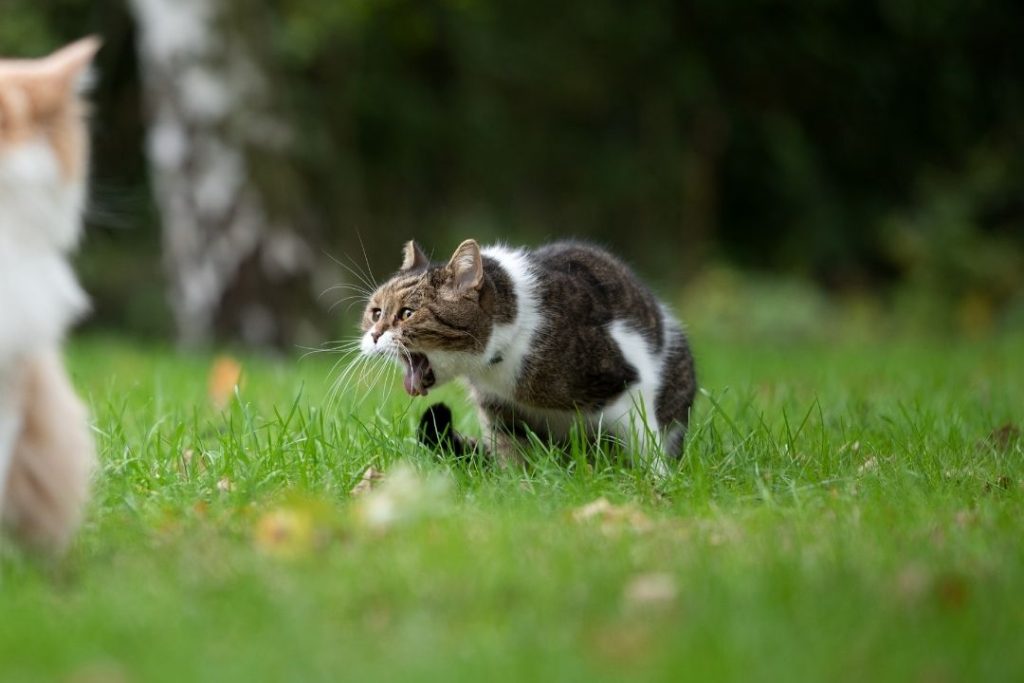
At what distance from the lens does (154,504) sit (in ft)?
11.4

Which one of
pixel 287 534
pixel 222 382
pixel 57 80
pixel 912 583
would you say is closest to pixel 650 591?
pixel 912 583

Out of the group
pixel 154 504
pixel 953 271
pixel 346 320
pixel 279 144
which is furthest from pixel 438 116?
→ pixel 154 504

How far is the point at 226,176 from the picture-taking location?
9.34m

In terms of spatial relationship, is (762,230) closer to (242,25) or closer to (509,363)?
(242,25)

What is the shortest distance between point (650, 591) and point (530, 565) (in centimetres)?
33

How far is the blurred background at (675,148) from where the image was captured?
13273mm

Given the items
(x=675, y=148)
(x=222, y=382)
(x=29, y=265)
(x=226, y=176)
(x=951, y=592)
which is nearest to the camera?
(x=951, y=592)

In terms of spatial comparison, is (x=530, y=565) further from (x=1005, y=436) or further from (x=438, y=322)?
(x=1005, y=436)

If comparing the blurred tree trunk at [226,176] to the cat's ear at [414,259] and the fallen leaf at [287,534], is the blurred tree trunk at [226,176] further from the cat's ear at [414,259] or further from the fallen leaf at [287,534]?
the fallen leaf at [287,534]

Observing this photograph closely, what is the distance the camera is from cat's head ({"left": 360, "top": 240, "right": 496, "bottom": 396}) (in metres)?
4.02

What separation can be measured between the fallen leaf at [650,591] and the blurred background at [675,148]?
33.2 ft

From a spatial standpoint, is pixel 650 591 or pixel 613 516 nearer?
pixel 650 591

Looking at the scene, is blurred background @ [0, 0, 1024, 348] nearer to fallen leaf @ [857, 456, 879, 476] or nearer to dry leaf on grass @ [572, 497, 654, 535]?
fallen leaf @ [857, 456, 879, 476]

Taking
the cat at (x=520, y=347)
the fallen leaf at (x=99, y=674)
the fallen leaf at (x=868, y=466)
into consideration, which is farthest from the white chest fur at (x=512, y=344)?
the fallen leaf at (x=99, y=674)
